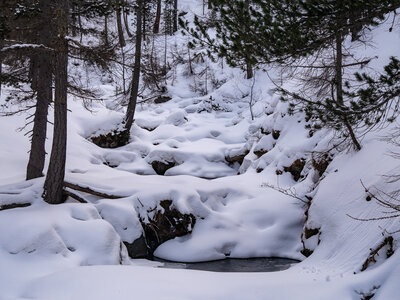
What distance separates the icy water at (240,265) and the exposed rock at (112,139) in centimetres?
844

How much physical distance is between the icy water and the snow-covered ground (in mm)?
241

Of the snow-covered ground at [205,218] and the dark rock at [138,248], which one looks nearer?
the snow-covered ground at [205,218]

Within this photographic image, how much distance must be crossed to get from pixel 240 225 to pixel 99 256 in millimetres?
4270

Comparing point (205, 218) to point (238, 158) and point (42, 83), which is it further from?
point (238, 158)

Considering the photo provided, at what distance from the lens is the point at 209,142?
57.4 ft

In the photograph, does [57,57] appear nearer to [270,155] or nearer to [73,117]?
[270,155]

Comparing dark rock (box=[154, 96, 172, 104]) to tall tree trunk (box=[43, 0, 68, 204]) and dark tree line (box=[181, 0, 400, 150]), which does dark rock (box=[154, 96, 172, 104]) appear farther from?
dark tree line (box=[181, 0, 400, 150])

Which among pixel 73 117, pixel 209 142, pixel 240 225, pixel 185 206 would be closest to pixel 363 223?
pixel 240 225

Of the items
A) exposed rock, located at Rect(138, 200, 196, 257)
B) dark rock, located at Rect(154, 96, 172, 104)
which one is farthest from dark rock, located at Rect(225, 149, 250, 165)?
dark rock, located at Rect(154, 96, 172, 104)

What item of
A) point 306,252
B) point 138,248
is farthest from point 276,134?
point 138,248

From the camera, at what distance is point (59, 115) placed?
7246mm

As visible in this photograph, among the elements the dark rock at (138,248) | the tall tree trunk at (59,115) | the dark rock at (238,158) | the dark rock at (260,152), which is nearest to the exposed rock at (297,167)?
the dark rock at (260,152)

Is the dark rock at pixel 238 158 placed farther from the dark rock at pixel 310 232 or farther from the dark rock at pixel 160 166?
the dark rock at pixel 310 232

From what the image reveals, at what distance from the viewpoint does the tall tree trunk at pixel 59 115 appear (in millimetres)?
6661
